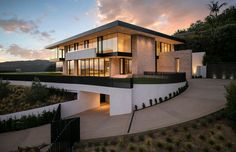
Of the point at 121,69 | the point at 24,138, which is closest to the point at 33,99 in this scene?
the point at 24,138

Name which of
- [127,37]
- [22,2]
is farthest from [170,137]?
[22,2]

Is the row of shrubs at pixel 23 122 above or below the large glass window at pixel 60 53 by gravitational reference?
below

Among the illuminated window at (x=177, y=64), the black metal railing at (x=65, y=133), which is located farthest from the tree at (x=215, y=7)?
the black metal railing at (x=65, y=133)

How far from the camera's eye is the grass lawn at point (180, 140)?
20.9 ft

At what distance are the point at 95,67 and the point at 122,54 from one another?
535 cm

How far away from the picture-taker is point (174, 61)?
2398 centimetres

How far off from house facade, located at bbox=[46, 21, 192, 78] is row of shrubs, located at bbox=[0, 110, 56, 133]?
31.5 feet

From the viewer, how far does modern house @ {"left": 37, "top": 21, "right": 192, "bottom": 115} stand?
40.6ft

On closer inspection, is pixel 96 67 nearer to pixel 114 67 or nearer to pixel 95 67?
pixel 95 67

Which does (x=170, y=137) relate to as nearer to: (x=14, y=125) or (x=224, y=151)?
(x=224, y=151)

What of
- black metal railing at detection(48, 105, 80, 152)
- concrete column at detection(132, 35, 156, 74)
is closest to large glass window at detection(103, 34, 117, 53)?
concrete column at detection(132, 35, 156, 74)

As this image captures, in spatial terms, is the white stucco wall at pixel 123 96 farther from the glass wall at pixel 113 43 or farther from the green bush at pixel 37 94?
the glass wall at pixel 113 43

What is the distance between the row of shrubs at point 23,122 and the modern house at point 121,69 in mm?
2595

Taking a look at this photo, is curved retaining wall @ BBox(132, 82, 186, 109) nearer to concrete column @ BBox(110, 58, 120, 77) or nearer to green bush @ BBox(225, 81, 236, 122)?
green bush @ BBox(225, 81, 236, 122)
